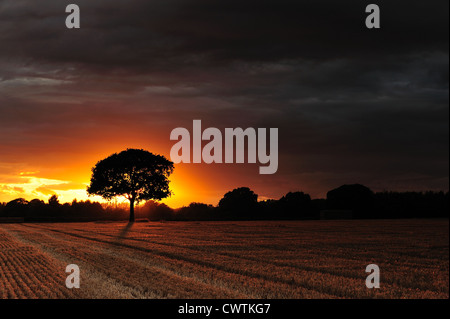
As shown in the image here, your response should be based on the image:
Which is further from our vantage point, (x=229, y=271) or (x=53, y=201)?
(x=53, y=201)

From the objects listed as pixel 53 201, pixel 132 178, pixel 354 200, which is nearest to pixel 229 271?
pixel 132 178

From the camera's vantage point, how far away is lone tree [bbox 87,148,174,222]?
274 feet

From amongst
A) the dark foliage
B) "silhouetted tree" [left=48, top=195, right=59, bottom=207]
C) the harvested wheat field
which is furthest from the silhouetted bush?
the harvested wheat field

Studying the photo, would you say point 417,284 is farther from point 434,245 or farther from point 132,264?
point 434,245

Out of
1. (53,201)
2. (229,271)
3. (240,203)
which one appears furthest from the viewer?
(53,201)

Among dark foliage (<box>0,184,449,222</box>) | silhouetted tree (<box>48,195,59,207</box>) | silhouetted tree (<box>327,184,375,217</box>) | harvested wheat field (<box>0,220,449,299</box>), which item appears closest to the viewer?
harvested wheat field (<box>0,220,449,299</box>)

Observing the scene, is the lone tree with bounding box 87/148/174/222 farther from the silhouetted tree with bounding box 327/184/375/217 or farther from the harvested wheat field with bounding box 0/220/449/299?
the harvested wheat field with bounding box 0/220/449/299

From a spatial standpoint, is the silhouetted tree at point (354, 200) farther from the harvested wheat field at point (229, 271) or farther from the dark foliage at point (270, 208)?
the harvested wheat field at point (229, 271)

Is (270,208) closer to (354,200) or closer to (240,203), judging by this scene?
(240,203)

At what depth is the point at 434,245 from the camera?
107ft

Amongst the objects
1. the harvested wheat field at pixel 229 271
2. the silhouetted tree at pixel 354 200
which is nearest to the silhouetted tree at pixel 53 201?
the silhouetted tree at pixel 354 200

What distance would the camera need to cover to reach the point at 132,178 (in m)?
83.9
